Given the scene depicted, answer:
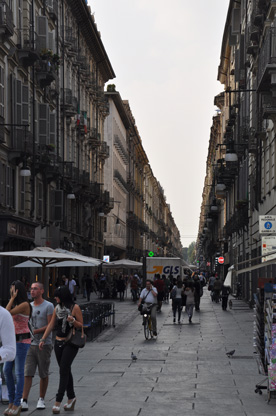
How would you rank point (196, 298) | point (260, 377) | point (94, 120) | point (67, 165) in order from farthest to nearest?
point (94, 120) < point (67, 165) < point (196, 298) < point (260, 377)

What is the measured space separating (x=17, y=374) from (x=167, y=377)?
4.39 m

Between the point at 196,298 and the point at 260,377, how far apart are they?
24.1 m

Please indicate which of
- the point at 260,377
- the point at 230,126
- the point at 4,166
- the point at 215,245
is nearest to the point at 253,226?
the point at 4,166

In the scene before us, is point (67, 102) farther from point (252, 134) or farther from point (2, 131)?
point (2, 131)

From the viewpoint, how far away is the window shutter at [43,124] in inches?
1592

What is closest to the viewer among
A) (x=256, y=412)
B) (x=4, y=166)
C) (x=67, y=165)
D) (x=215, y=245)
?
(x=256, y=412)

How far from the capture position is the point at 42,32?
3888 cm

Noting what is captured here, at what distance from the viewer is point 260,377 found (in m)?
15.0

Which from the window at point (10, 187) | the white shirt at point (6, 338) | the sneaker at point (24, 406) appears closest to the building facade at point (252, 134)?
the sneaker at point (24, 406)

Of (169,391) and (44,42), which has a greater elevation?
(44,42)

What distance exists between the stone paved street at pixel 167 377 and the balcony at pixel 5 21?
13.0 m

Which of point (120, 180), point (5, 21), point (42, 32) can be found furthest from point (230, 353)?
point (120, 180)

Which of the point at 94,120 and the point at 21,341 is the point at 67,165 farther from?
the point at 21,341

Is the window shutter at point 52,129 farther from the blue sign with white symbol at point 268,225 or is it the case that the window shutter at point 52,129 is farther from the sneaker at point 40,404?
the sneaker at point 40,404
